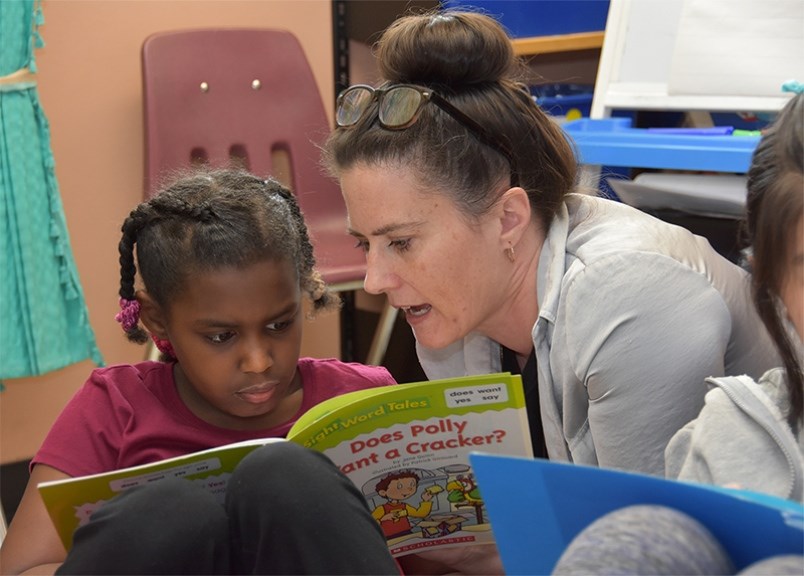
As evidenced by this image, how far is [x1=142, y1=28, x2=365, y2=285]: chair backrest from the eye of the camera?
7.00 ft

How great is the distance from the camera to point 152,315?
1.23 meters

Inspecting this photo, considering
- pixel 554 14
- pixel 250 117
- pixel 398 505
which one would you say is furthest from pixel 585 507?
pixel 250 117

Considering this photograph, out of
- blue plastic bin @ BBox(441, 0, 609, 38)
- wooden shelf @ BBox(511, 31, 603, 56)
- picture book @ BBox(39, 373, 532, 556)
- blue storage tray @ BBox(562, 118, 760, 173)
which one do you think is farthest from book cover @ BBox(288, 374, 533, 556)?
blue plastic bin @ BBox(441, 0, 609, 38)

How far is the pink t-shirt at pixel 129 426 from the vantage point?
1.10 m

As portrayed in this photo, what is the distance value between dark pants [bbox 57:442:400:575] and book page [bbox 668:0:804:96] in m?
1.18

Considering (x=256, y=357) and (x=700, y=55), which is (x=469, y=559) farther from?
(x=700, y=55)

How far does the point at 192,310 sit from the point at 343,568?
0.49 meters

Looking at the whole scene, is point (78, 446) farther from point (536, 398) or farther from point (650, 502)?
point (650, 502)

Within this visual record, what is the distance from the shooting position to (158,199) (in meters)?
1.25

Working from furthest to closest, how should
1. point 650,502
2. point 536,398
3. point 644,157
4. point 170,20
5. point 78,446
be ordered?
point 170,20 < point 644,157 < point 536,398 < point 78,446 < point 650,502

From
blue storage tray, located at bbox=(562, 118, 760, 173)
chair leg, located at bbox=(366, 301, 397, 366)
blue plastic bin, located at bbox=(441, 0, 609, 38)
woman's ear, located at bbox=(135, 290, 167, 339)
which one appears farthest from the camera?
chair leg, located at bbox=(366, 301, 397, 366)

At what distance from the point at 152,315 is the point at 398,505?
0.43 metres

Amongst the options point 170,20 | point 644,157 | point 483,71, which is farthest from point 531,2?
point 483,71

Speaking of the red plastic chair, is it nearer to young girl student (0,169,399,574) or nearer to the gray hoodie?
young girl student (0,169,399,574)
